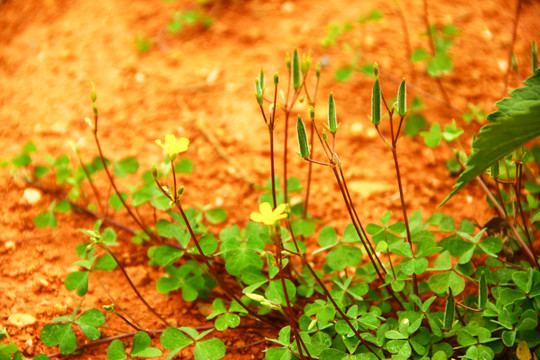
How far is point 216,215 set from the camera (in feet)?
6.69

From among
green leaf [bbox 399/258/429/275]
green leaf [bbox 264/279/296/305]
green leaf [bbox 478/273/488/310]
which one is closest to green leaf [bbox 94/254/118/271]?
green leaf [bbox 264/279/296/305]

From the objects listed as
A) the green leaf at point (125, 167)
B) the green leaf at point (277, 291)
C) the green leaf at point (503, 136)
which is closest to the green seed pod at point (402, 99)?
the green leaf at point (503, 136)

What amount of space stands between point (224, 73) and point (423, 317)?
184 centimetres

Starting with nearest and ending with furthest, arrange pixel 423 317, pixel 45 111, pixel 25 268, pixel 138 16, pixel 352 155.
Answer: pixel 423 317, pixel 25 268, pixel 352 155, pixel 45 111, pixel 138 16

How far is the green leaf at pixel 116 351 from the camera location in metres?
1.55

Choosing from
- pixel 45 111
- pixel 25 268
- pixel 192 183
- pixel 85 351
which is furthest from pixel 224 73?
pixel 85 351

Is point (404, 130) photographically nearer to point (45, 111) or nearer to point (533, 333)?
point (533, 333)

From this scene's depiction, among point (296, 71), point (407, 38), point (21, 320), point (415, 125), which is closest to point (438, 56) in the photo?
point (407, 38)

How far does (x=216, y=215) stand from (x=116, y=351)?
67cm

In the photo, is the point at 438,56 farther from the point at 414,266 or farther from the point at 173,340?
the point at 173,340

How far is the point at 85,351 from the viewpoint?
1.69 metres

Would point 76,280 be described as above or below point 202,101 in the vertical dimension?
below

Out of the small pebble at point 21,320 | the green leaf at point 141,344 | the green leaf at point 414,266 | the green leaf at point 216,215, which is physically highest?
the green leaf at point 414,266

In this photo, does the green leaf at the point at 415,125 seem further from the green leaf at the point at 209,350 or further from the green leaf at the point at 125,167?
the green leaf at the point at 209,350
